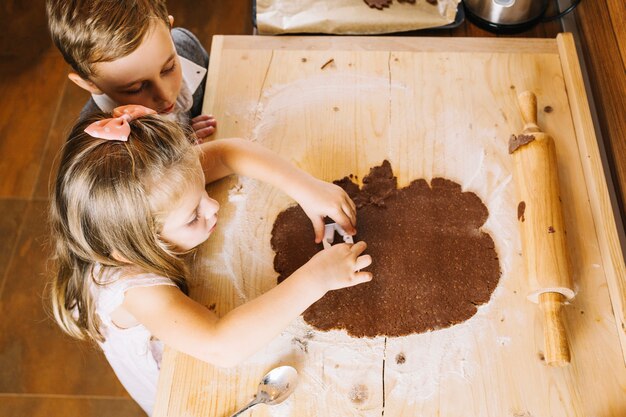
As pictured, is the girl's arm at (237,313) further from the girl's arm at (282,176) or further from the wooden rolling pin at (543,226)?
the wooden rolling pin at (543,226)

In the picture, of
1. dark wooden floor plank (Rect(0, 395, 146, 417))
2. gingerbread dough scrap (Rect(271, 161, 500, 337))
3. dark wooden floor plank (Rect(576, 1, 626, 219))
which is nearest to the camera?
gingerbread dough scrap (Rect(271, 161, 500, 337))

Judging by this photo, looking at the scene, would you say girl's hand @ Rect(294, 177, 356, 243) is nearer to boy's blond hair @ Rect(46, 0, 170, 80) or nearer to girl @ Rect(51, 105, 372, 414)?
girl @ Rect(51, 105, 372, 414)

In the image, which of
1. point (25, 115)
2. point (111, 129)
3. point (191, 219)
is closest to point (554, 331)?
point (191, 219)

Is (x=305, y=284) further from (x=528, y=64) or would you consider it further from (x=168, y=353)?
(x=528, y=64)

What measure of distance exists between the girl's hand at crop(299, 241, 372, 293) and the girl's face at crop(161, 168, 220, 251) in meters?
0.17

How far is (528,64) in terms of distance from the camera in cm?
111

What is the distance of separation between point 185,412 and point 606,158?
0.96 m

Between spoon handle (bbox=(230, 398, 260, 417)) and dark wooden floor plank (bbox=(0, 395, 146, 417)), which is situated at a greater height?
spoon handle (bbox=(230, 398, 260, 417))

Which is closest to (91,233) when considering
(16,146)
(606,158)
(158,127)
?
(158,127)

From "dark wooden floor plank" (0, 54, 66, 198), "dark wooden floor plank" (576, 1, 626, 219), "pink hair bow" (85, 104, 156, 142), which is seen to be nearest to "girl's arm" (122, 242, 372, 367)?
"pink hair bow" (85, 104, 156, 142)

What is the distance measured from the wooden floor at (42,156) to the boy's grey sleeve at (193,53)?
2.05 feet

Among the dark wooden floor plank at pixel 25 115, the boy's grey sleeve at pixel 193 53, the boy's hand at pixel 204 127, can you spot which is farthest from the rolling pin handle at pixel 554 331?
the dark wooden floor plank at pixel 25 115

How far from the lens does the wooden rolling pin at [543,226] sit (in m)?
0.81

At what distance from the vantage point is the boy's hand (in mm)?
1054
